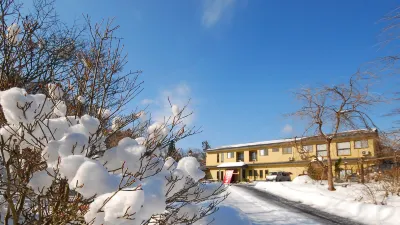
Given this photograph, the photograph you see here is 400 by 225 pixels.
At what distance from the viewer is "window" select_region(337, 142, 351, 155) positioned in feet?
105

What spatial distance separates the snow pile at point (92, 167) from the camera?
1.58 metres

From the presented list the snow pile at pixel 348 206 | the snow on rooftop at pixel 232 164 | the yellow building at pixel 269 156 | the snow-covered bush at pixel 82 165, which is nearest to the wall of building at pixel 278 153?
the yellow building at pixel 269 156

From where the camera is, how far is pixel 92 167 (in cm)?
163

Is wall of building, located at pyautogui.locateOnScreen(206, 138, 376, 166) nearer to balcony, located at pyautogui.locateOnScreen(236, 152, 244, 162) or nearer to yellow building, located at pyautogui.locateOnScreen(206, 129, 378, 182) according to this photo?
yellow building, located at pyautogui.locateOnScreen(206, 129, 378, 182)

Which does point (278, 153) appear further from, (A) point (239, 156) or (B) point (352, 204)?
(B) point (352, 204)

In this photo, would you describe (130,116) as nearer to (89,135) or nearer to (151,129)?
(151,129)

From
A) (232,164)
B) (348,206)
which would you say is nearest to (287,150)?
(232,164)

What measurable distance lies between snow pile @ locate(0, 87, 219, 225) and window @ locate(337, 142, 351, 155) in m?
33.4

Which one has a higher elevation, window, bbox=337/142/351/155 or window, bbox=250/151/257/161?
window, bbox=337/142/351/155

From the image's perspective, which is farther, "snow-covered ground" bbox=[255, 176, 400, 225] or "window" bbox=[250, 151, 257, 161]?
"window" bbox=[250, 151, 257, 161]

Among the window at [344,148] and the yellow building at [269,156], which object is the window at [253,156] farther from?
the window at [344,148]

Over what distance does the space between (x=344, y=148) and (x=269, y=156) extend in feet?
31.9

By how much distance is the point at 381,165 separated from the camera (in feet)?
63.6

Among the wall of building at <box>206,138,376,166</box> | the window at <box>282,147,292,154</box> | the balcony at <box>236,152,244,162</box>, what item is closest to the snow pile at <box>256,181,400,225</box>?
the wall of building at <box>206,138,376,166</box>
